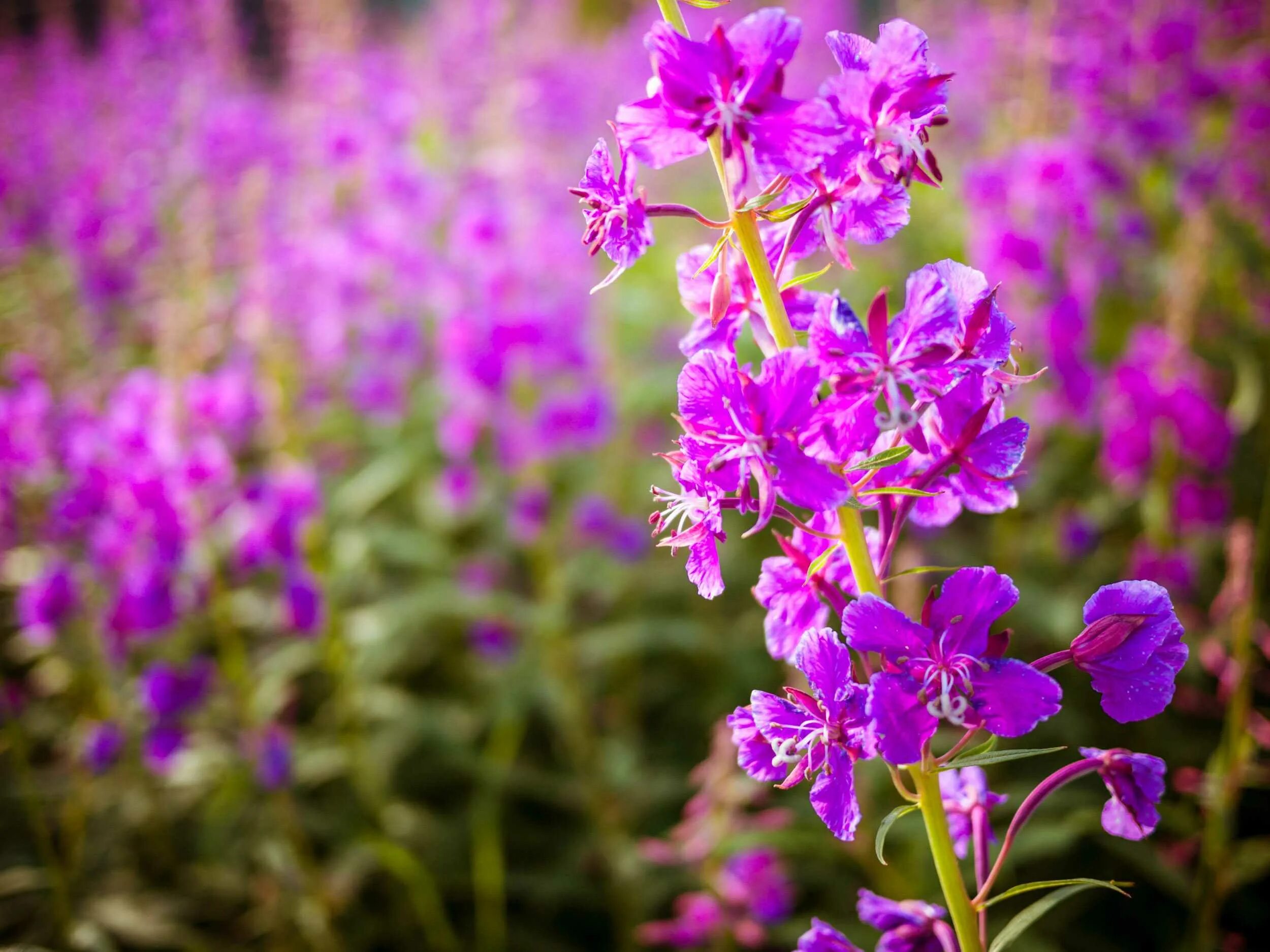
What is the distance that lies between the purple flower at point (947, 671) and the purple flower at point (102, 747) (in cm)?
273

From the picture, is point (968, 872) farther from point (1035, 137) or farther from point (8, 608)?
point (8, 608)

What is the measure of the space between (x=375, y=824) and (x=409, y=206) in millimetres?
2671

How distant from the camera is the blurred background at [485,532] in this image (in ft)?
8.80

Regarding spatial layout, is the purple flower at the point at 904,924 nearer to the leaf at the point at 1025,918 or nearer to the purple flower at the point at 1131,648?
the leaf at the point at 1025,918

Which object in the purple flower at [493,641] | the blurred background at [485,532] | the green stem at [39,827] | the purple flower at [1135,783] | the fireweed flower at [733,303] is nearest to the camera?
the purple flower at [1135,783]

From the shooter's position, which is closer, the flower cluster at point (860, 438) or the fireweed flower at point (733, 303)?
the flower cluster at point (860, 438)

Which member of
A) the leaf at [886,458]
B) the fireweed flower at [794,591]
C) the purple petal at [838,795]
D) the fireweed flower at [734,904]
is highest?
the leaf at [886,458]

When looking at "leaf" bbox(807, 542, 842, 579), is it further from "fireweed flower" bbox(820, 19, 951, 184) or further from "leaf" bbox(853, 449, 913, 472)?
"fireweed flower" bbox(820, 19, 951, 184)

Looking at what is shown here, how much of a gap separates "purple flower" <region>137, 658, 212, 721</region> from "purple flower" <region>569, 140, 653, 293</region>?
243 centimetres

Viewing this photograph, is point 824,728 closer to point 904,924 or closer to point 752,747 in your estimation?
point 752,747

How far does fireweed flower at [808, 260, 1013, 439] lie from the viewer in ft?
2.91

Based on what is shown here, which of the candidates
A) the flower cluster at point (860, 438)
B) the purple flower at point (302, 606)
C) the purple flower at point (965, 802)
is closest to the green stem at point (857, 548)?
the flower cluster at point (860, 438)

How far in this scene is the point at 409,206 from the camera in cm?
394

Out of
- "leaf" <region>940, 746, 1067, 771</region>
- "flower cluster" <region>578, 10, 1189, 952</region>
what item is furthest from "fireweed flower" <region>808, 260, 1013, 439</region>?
"leaf" <region>940, 746, 1067, 771</region>
